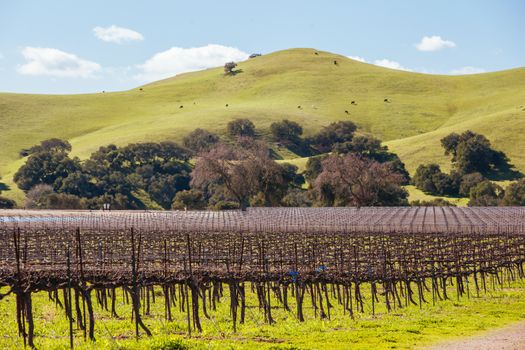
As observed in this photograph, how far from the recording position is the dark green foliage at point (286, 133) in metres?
176

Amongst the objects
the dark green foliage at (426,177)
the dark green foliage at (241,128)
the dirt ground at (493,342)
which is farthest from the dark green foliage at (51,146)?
the dirt ground at (493,342)

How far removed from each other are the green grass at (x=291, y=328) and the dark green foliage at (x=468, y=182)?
81861 millimetres

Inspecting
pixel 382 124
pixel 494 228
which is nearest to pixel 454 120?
→ pixel 382 124

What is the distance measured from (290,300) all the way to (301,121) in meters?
143

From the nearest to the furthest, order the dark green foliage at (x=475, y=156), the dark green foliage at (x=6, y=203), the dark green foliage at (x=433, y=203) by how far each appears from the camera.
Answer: the dark green foliage at (x=433, y=203) → the dark green foliage at (x=6, y=203) → the dark green foliage at (x=475, y=156)

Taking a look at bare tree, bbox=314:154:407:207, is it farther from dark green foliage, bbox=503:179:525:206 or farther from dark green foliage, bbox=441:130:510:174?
dark green foliage, bbox=441:130:510:174

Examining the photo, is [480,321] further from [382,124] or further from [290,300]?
[382,124]

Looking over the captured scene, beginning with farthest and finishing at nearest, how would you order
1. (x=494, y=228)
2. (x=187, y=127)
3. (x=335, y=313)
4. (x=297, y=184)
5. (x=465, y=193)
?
(x=187, y=127), (x=297, y=184), (x=465, y=193), (x=494, y=228), (x=335, y=313)

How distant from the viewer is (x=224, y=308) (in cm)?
4203

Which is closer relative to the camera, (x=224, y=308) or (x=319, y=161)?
(x=224, y=308)

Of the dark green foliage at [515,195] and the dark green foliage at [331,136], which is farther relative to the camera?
the dark green foliage at [331,136]

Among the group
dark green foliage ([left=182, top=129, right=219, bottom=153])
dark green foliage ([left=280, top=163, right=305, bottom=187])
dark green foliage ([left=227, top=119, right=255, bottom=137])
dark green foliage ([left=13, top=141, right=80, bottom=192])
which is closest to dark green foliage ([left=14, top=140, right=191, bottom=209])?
dark green foliage ([left=13, top=141, right=80, bottom=192])

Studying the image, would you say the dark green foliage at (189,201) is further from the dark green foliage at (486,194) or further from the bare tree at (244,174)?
the dark green foliage at (486,194)

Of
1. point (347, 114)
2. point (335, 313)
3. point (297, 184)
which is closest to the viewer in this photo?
point (335, 313)
